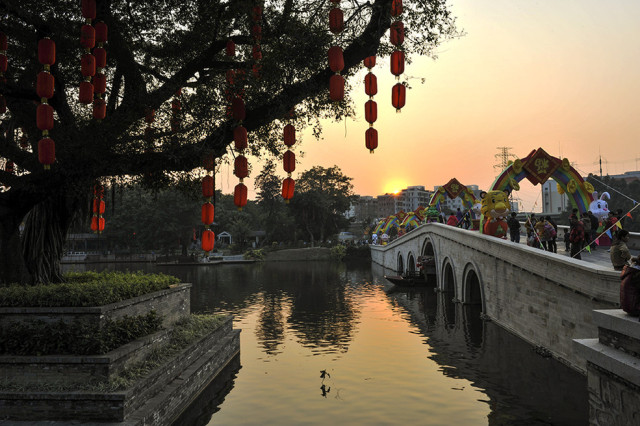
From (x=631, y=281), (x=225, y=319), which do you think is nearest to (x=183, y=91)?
(x=225, y=319)

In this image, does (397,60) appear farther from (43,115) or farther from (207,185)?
(43,115)

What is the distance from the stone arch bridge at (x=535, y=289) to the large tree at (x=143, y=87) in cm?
761

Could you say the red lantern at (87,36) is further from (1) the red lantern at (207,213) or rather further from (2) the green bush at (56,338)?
(2) the green bush at (56,338)

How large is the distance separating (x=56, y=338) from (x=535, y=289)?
1396cm

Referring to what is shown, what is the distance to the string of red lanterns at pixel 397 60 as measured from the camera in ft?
35.7

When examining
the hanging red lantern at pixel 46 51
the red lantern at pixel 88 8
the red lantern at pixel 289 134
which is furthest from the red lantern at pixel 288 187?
the hanging red lantern at pixel 46 51

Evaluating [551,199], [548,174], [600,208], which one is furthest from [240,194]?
[551,199]

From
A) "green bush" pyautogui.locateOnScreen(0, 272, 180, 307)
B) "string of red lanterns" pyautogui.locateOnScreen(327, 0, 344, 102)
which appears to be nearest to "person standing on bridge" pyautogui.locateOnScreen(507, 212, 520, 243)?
"string of red lanterns" pyautogui.locateOnScreen(327, 0, 344, 102)

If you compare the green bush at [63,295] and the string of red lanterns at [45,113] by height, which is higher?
the string of red lanterns at [45,113]

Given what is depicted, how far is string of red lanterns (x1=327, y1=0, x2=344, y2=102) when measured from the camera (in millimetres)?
9703

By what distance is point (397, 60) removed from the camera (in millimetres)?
11281

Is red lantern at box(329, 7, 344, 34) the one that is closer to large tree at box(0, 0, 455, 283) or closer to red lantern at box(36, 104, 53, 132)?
large tree at box(0, 0, 455, 283)

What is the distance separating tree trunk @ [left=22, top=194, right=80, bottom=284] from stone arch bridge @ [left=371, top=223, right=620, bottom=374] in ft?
43.9

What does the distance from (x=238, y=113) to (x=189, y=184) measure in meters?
3.63
